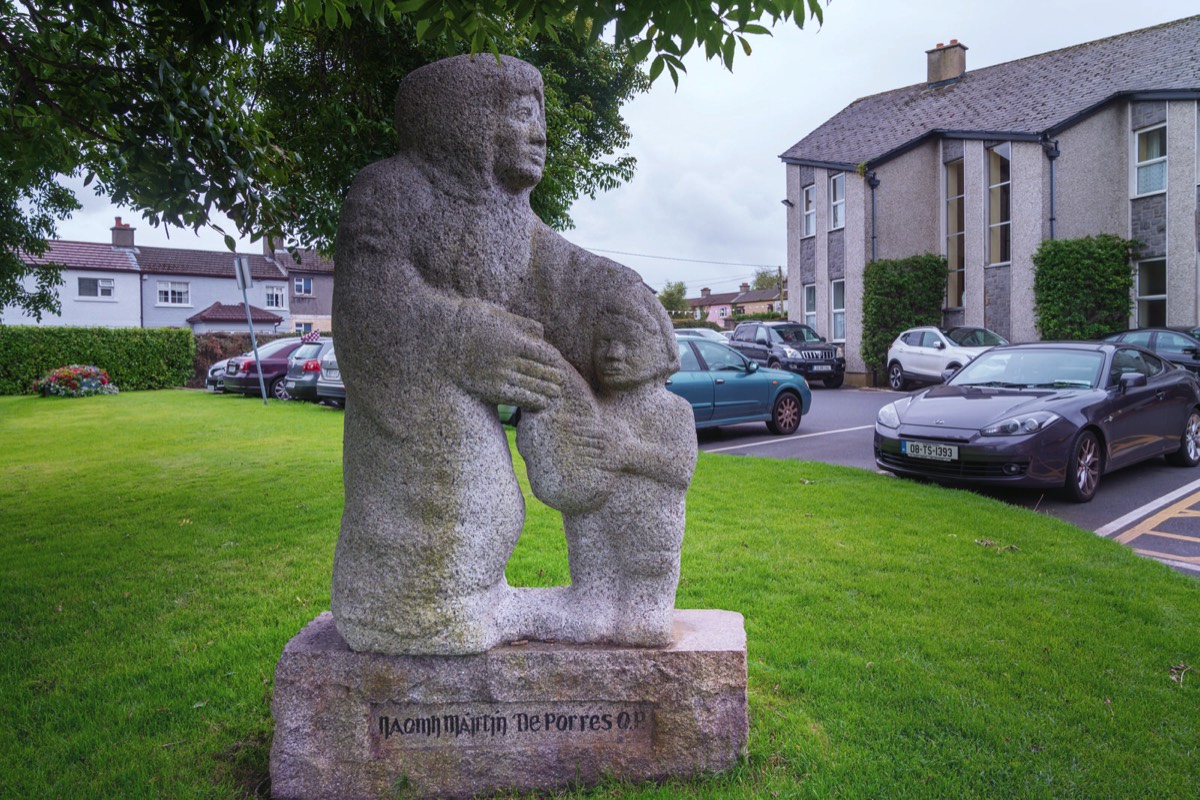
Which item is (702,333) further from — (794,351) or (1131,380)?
(1131,380)

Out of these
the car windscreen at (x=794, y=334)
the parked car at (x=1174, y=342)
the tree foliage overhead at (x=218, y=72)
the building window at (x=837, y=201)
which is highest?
the building window at (x=837, y=201)

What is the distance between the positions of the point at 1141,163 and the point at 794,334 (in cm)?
868

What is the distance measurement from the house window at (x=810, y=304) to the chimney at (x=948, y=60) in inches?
304

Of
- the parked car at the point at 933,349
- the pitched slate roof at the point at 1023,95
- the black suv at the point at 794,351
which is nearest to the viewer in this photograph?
the parked car at the point at 933,349

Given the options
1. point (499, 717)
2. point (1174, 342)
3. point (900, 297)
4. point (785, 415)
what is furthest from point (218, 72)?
point (900, 297)

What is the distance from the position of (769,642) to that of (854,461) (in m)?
6.21

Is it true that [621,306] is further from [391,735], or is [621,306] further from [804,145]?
[804,145]

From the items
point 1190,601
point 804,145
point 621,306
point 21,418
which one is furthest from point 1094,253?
point 21,418

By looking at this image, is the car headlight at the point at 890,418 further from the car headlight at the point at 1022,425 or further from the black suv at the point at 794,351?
the black suv at the point at 794,351

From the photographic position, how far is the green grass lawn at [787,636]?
2.93 m

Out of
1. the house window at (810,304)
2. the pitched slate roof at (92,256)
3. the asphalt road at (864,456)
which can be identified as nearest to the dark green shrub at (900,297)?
the house window at (810,304)

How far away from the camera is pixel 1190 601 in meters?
4.62

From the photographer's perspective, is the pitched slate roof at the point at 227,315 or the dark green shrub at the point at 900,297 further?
the pitched slate roof at the point at 227,315

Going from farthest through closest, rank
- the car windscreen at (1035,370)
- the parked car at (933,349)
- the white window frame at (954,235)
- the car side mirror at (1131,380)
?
the white window frame at (954,235), the parked car at (933,349), the car windscreen at (1035,370), the car side mirror at (1131,380)
